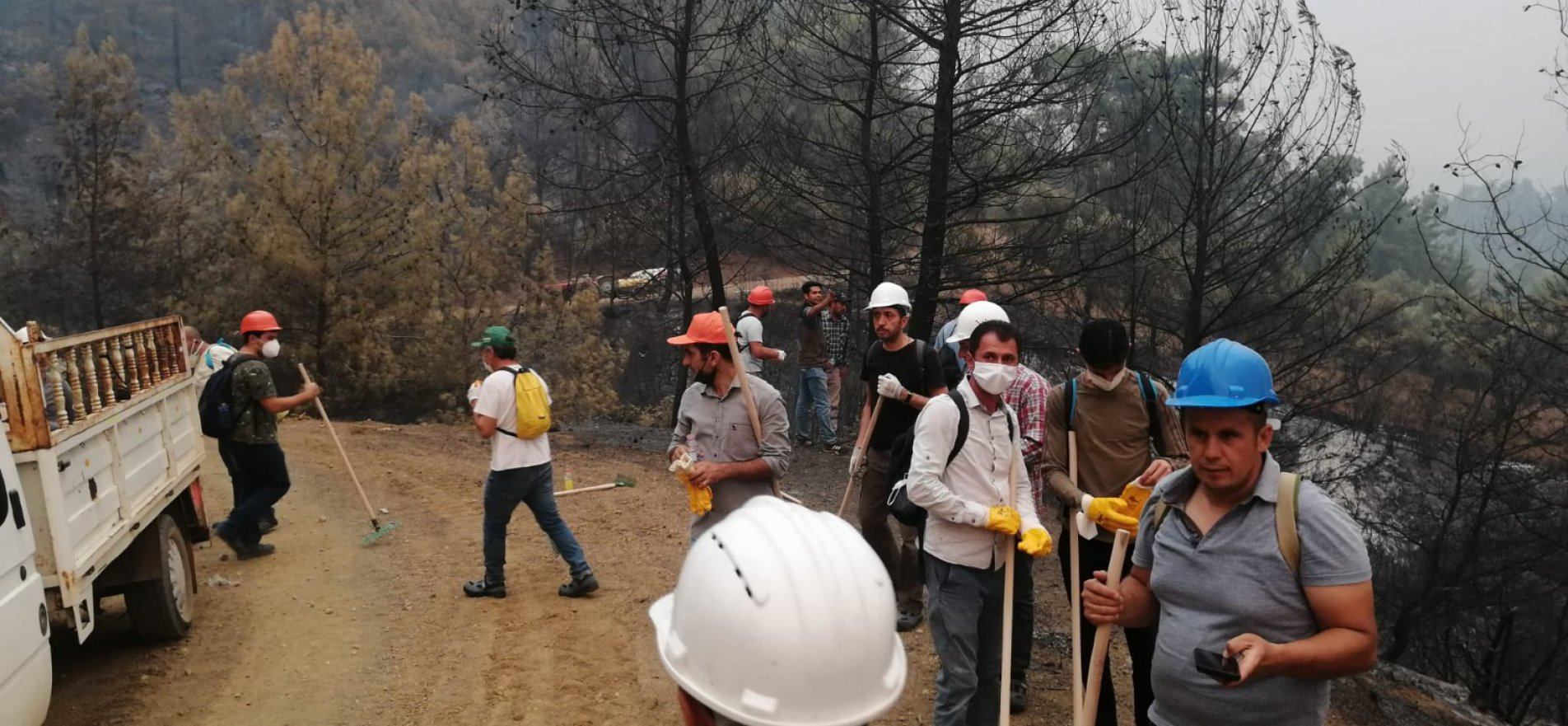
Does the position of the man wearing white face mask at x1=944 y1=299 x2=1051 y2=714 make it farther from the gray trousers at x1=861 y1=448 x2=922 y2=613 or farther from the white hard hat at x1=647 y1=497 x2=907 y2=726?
the white hard hat at x1=647 y1=497 x2=907 y2=726

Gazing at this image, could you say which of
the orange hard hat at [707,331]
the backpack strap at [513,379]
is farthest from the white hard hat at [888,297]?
the backpack strap at [513,379]

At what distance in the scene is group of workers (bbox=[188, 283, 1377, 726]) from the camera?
1862 mm

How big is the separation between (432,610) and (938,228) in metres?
6.47

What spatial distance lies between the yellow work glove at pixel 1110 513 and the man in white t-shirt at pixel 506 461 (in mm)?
3947

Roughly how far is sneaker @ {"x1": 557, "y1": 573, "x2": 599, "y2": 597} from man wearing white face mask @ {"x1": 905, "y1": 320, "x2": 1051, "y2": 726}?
3.67 meters

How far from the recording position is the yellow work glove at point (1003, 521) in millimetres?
3812

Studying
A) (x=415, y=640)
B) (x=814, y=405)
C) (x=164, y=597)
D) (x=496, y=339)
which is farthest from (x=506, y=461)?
Answer: (x=814, y=405)

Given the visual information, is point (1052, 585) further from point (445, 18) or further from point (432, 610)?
point (445, 18)

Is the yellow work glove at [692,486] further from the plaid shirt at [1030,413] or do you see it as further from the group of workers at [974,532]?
the plaid shirt at [1030,413]

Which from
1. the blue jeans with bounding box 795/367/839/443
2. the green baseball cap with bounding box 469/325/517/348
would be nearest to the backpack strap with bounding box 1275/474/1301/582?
the green baseball cap with bounding box 469/325/517/348

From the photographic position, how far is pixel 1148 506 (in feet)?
9.34

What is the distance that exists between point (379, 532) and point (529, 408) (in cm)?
347

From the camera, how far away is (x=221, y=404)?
7.71 metres

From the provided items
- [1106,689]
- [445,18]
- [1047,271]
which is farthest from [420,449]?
[445,18]
